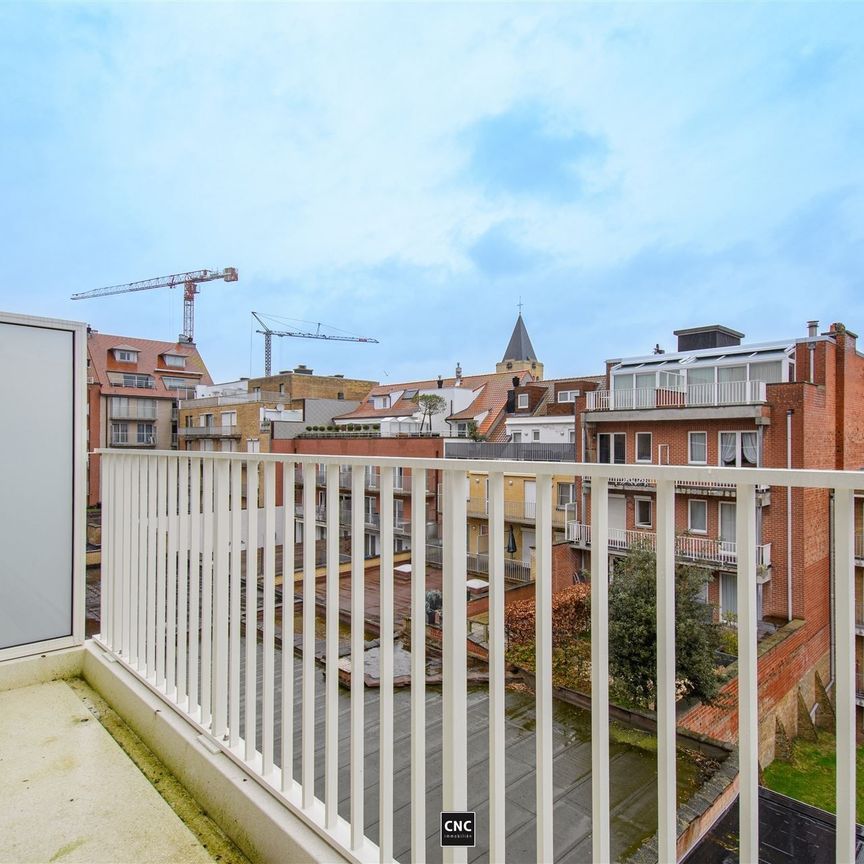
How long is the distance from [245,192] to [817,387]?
27.3 meters

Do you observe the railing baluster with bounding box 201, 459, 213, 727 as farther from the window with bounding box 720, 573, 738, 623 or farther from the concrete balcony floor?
the window with bounding box 720, 573, 738, 623

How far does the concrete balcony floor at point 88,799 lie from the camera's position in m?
1.20

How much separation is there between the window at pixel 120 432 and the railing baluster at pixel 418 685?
25.3m

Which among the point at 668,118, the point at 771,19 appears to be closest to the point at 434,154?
the point at 668,118

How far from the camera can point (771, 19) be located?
12.2m

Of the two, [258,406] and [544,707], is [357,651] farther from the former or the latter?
[258,406]

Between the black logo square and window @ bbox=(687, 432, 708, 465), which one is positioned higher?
window @ bbox=(687, 432, 708, 465)

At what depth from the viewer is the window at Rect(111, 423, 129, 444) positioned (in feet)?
75.9

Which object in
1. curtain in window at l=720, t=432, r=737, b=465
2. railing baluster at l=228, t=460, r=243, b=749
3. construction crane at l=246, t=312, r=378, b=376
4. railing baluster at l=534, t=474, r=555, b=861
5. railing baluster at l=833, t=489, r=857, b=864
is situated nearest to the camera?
railing baluster at l=833, t=489, r=857, b=864

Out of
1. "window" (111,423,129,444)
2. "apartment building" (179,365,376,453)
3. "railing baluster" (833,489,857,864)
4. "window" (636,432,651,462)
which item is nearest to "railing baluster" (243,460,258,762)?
"railing baluster" (833,489,857,864)

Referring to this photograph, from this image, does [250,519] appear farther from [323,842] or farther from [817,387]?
[817,387]

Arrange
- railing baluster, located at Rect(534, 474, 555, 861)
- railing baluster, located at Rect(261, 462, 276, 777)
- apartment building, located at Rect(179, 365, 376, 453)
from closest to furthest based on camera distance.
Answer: railing baluster, located at Rect(534, 474, 555, 861)
railing baluster, located at Rect(261, 462, 276, 777)
apartment building, located at Rect(179, 365, 376, 453)

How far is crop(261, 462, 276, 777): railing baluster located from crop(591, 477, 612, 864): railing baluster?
75 centimetres

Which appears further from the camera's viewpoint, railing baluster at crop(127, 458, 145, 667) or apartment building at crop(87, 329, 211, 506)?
apartment building at crop(87, 329, 211, 506)
